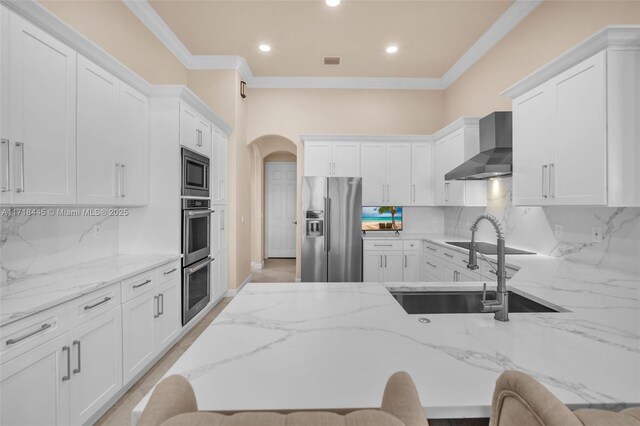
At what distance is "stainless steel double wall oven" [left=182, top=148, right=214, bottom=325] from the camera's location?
291 cm

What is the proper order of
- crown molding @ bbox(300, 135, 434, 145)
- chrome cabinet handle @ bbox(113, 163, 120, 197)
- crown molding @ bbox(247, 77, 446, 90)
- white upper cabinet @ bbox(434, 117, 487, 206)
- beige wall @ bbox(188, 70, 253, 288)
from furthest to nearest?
crown molding @ bbox(247, 77, 446, 90) → crown molding @ bbox(300, 135, 434, 145) → beige wall @ bbox(188, 70, 253, 288) → white upper cabinet @ bbox(434, 117, 487, 206) → chrome cabinet handle @ bbox(113, 163, 120, 197)

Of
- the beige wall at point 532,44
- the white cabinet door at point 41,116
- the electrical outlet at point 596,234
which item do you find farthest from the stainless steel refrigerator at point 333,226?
the white cabinet door at point 41,116

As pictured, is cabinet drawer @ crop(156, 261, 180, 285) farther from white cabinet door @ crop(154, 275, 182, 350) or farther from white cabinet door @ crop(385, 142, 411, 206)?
white cabinet door @ crop(385, 142, 411, 206)

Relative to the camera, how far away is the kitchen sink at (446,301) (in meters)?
1.60

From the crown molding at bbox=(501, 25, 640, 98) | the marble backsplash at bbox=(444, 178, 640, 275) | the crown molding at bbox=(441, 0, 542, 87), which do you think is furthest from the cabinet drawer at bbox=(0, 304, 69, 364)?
the crown molding at bbox=(441, 0, 542, 87)

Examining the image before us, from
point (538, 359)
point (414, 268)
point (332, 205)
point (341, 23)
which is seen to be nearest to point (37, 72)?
point (538, 359)

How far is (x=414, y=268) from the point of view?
4.23m

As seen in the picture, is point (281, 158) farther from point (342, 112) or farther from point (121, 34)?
point (121, 34)

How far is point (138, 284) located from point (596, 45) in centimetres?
335

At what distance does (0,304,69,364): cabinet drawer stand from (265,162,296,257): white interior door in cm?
598

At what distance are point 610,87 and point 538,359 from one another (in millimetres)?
1830

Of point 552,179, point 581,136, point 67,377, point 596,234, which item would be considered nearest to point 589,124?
point 581,136

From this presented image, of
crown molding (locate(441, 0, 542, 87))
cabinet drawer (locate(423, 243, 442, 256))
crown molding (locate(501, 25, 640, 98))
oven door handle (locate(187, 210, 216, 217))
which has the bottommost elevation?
cabinet drawer (locate(423, 243, 442, 256))

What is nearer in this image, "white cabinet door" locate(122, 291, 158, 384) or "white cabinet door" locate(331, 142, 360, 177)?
"white cabinet door" locate(122, 291, 158, 384)
